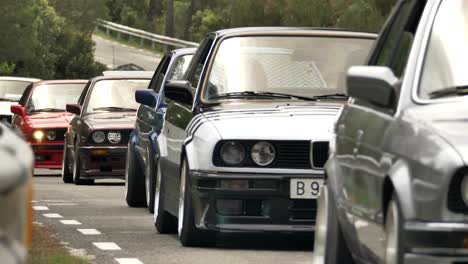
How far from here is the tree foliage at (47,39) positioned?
68062 mm

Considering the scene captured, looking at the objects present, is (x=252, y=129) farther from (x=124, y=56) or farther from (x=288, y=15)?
(x=124, y=56)

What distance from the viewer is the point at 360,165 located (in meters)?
9.50

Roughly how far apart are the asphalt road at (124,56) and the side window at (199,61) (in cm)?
6467

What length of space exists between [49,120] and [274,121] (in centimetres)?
1767

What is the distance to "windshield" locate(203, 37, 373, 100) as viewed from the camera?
50.8ft

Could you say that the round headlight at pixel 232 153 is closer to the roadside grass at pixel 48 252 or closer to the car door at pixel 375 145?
the roadside grass at pixel 48 252

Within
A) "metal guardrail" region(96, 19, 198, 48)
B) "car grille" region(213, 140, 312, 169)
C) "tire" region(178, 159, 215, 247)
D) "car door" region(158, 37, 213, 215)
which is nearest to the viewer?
"car grille" region(213, 140, 312, 169)

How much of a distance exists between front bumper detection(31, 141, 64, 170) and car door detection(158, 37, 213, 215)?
14471 millimetres

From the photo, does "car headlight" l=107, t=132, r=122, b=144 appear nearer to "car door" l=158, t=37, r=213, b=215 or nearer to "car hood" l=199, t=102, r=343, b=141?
"car door" l=158, t=37, r=213, b=215

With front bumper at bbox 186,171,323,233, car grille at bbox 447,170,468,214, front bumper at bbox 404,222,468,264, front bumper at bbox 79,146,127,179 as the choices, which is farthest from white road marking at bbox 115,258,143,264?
front bumper at bbox 79,146,127,179

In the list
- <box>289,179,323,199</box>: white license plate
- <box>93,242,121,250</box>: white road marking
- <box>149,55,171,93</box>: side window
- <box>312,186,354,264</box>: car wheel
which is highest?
<box>312,186,354,264</box>: car wheel

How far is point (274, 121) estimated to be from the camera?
47.6ft

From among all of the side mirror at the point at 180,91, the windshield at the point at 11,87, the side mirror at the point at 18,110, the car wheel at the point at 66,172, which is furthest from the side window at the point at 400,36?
the windshield at the point at 11,87

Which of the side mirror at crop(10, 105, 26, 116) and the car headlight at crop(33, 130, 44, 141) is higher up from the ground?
the side mirror at crop(10, 105, 26, 116)
